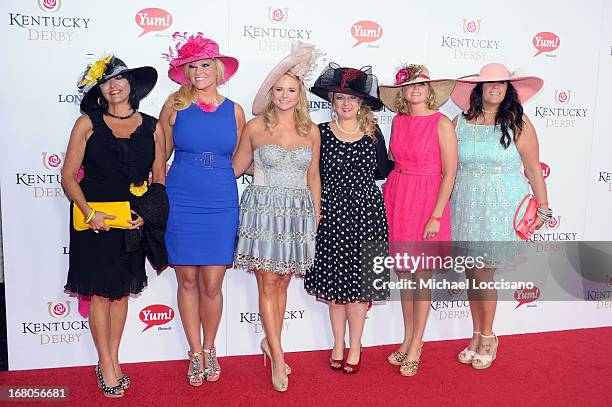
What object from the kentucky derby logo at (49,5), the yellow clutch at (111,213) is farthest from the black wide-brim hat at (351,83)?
the kentucky derby logo at (49,5)

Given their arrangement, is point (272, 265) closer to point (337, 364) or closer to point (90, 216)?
point (337, 364)

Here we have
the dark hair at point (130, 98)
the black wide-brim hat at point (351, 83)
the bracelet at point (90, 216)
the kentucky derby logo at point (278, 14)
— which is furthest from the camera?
the kentucky derby logo at point (278, 14)

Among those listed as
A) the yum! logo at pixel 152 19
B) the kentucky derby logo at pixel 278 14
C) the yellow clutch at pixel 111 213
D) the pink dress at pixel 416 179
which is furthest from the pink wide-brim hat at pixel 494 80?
the yellow clutch at pixel 111 213

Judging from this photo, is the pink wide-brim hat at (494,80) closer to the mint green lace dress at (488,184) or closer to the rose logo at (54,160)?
the mint green lace dress at (488,184)

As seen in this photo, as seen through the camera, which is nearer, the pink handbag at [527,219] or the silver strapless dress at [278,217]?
the silver strapless dress at [278,217]

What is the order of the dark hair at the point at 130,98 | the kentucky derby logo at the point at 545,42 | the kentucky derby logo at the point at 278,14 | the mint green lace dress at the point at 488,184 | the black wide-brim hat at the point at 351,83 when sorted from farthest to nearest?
the kentucky derby logo at the point at 545,42
the kentucky derby logo at the point at 278,14
the mint green lace dress at the point at 488,184
the black wide-brim hat at the point at 351,83
the dark hair at the point at 130,98

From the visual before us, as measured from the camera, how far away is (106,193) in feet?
9.09

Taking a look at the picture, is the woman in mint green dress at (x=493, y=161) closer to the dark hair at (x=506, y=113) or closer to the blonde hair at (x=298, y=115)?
the dark hair at (x=506, y=113)

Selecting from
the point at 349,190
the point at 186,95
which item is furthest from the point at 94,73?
the point at 349,190

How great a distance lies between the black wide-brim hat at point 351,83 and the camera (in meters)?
3.05

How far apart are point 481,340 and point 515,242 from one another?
26.6 inches

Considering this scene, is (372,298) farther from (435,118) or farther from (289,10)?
(289,10)

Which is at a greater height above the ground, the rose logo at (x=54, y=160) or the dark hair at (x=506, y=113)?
the dark hair at (x=506, y=113)

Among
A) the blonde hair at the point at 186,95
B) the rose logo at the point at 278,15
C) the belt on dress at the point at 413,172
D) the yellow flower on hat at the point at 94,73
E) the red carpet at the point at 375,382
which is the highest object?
the rose logo at the point at 278,15
